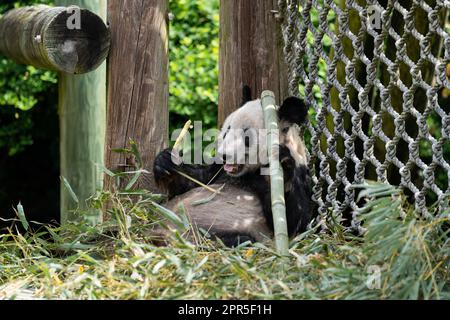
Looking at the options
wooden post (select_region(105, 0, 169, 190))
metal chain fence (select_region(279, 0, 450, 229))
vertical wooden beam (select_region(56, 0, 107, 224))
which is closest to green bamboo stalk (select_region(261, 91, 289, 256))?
Result: metal chain fence (select_region(279, 0, 450, 229))

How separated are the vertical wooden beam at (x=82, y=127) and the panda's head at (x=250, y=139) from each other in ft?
4.86

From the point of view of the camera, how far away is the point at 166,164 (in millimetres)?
4359

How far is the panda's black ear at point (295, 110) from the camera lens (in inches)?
165

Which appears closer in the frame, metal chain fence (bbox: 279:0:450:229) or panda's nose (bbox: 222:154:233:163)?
metal chain fence (bbox: 279:0:450:229)

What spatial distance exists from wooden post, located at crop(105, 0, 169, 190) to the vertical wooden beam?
108 centimetres

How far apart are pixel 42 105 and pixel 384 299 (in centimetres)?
569

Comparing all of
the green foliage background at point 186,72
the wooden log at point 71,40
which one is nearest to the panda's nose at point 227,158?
the wooden log at point 71,40

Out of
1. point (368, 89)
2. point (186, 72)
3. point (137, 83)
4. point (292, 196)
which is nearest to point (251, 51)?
point (137, 83)

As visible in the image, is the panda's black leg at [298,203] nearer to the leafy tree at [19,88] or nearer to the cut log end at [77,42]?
the cut log end at [77,42]

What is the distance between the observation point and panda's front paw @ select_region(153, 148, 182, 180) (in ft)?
14.3

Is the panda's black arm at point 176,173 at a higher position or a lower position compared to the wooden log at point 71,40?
lower

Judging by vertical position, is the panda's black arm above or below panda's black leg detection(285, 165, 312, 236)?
above

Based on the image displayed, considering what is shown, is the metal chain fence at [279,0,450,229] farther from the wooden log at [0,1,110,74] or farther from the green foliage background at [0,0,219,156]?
the green foliage background at [0,0,219,156]

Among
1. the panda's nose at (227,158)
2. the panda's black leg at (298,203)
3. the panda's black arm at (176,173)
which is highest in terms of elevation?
the panda's nose at (227,158)
